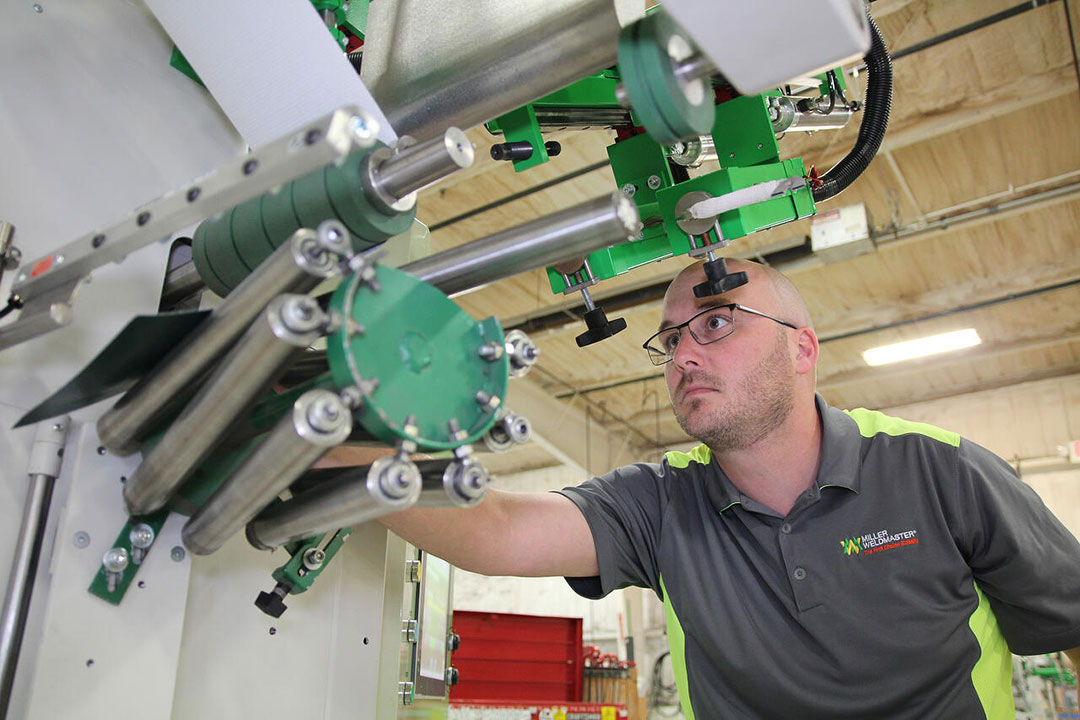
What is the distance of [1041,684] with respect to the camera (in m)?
4.95

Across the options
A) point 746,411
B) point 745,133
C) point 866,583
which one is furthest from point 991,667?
point 745,133

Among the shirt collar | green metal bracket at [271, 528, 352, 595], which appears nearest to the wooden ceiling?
the shirt collar

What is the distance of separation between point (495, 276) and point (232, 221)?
277mm

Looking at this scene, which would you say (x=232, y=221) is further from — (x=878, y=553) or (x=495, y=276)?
(x=878, y=553)

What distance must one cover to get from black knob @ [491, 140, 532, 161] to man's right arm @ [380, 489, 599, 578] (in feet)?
1.33

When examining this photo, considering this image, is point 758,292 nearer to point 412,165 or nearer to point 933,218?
point 412,165

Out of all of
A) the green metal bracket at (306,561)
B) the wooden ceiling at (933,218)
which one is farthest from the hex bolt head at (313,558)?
the wooden ceiling at (933,218)

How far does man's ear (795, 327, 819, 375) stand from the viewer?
138cm

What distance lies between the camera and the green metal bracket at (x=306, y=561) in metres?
0.82

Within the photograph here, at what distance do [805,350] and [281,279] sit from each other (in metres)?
1.10

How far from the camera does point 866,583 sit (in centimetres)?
115

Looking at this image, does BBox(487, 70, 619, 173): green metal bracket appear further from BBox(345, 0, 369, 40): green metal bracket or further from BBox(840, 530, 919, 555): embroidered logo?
BBox(840, 530, 919, 555): embroidered logo

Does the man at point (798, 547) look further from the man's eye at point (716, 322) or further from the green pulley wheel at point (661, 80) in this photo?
the green pulley wheel at point (661, 80)

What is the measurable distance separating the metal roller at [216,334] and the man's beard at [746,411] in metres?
0.84
